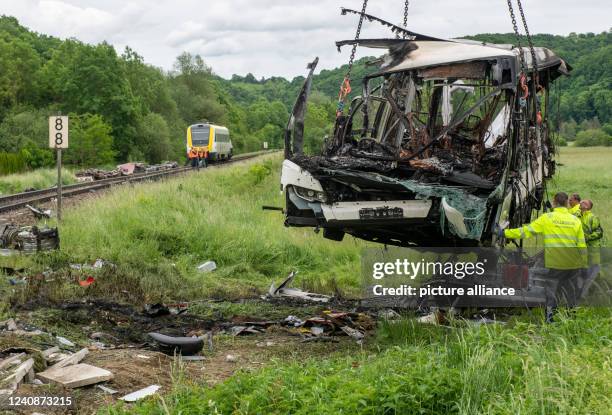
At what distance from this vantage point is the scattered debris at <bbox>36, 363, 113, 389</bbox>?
234 inches

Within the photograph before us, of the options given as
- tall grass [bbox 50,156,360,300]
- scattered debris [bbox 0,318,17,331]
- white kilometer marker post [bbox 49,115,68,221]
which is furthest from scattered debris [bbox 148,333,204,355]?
white kilometer marker post [bbox 49,115,68,221]

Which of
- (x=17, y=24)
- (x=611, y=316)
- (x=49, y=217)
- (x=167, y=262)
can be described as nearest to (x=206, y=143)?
(x=49, y=217)

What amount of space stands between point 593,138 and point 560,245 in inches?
3322

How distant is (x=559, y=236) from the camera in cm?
860

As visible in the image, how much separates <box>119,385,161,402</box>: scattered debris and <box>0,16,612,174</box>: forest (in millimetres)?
25881

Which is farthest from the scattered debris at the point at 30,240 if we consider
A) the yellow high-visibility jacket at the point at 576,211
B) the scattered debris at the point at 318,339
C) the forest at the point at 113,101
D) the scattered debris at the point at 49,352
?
the forest at the point at 113,101

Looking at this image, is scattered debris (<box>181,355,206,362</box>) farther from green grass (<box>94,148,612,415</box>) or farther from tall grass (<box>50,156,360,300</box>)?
tall grass (<box>50,156,360,300</box>)

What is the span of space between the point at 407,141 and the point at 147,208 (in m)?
7.71

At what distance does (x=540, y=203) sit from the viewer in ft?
40.7

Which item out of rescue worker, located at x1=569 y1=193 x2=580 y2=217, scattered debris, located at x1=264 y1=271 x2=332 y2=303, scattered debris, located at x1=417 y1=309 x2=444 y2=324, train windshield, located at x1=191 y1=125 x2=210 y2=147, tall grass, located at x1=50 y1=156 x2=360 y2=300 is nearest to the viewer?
scattered debris, located at x1=417 y1=309 x2=444 y2=324

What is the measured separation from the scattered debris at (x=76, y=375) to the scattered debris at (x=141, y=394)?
1.12ft

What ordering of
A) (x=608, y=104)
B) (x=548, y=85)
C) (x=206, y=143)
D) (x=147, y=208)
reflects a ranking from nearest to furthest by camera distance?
1. (x=548, y=85)
2. (x=147, y=208)
3. (x=206, y=143)
4. (x=608, y=104)

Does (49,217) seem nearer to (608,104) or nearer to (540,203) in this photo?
(540,203)

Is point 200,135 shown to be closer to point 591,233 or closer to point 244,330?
point 591,233
